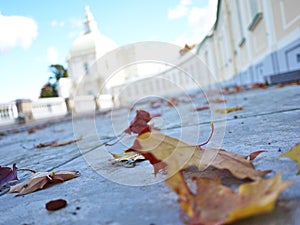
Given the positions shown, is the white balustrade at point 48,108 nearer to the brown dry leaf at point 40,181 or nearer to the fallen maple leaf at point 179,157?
the brown dry leaf at point 40,181

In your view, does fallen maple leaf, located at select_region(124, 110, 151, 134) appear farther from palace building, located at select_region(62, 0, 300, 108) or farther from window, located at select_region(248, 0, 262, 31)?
window, located at select_region(248, 0, 262, 31)

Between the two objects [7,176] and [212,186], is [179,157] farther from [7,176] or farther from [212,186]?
[7,176]

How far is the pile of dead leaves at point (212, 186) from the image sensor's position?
375mm

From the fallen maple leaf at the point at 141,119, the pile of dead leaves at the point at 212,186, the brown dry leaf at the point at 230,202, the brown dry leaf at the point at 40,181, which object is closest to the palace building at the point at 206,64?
the fallen maple leaf at the point at 141,119

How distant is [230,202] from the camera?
0.40 meters

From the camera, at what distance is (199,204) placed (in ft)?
1.35

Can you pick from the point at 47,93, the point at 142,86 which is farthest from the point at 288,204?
the point at 47,93

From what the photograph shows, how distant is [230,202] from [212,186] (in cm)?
6

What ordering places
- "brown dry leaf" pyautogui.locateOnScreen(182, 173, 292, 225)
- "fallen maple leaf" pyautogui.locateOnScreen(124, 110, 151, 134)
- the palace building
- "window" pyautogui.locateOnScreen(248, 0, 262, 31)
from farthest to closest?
"window" pyautogui.locateOnScreen(248, 0, 262, 31), "fallen maple leaf" pyautogui.locateOnScreen(124, 110, 151, 134), the palace building, "brown dry leaf" pyautogui.locateOnScreen(182, 173, 292, 225)

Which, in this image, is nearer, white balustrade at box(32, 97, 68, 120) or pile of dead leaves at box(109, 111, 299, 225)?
pile of dead leaves at box(109, 111, 299, 225)

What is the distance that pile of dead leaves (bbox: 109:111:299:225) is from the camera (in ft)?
1.23

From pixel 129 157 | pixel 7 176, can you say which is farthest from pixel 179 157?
pixel 7 176

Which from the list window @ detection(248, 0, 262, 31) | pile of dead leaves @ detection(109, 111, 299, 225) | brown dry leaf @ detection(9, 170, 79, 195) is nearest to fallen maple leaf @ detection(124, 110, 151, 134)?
brown dry leaf @ detection(9, 170, 79, 195)

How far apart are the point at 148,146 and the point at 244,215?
207 mm
